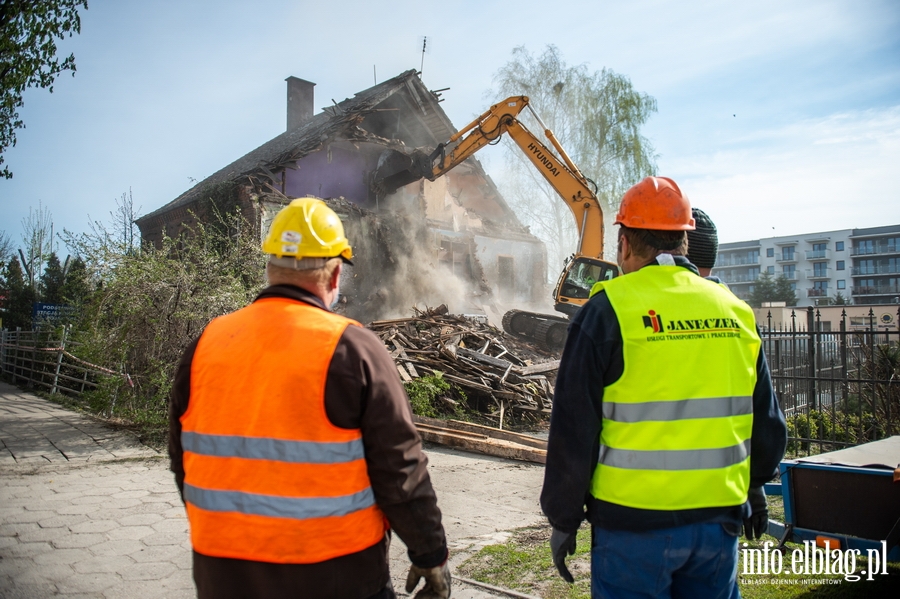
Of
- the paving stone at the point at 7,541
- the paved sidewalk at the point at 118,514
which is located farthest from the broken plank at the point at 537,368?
the paving stone at the point at 7,541

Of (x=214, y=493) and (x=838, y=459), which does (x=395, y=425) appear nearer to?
(x=214, y=493)

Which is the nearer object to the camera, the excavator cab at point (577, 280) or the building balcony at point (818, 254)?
the excavator cab at point (577, 280)

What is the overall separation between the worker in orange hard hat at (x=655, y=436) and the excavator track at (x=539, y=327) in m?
13.6

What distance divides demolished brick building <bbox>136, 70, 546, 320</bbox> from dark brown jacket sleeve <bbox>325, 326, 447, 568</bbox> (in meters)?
15.7

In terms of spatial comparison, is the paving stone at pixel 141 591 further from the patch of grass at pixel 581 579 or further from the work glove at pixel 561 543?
the work glove at pixel 561 543

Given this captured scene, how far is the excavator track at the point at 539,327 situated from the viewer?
16234 millimetres

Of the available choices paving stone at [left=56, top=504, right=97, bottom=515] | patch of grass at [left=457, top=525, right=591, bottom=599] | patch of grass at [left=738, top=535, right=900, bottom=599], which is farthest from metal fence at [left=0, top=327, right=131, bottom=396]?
patch of grass at [left=738, top=535, right=900, bottom=599]

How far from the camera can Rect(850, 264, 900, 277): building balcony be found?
78062 mm

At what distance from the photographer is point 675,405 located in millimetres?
2008

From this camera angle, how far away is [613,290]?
213cm

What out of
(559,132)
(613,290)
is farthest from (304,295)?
(559,132)

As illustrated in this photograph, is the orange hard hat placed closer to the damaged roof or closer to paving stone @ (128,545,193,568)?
paving stone @ (128,545,193,568)

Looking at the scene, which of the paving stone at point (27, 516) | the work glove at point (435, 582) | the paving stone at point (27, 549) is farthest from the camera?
the paving stone at point (27, 516)

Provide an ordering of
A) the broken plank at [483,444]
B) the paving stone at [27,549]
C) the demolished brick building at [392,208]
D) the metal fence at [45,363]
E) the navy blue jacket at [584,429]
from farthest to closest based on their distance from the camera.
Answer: the demolished brick building at [392,208], the metal fence at [45,363], the broken plank at [483,444], the paving stone at [27,549], the navy blue jacket at [584,429]
